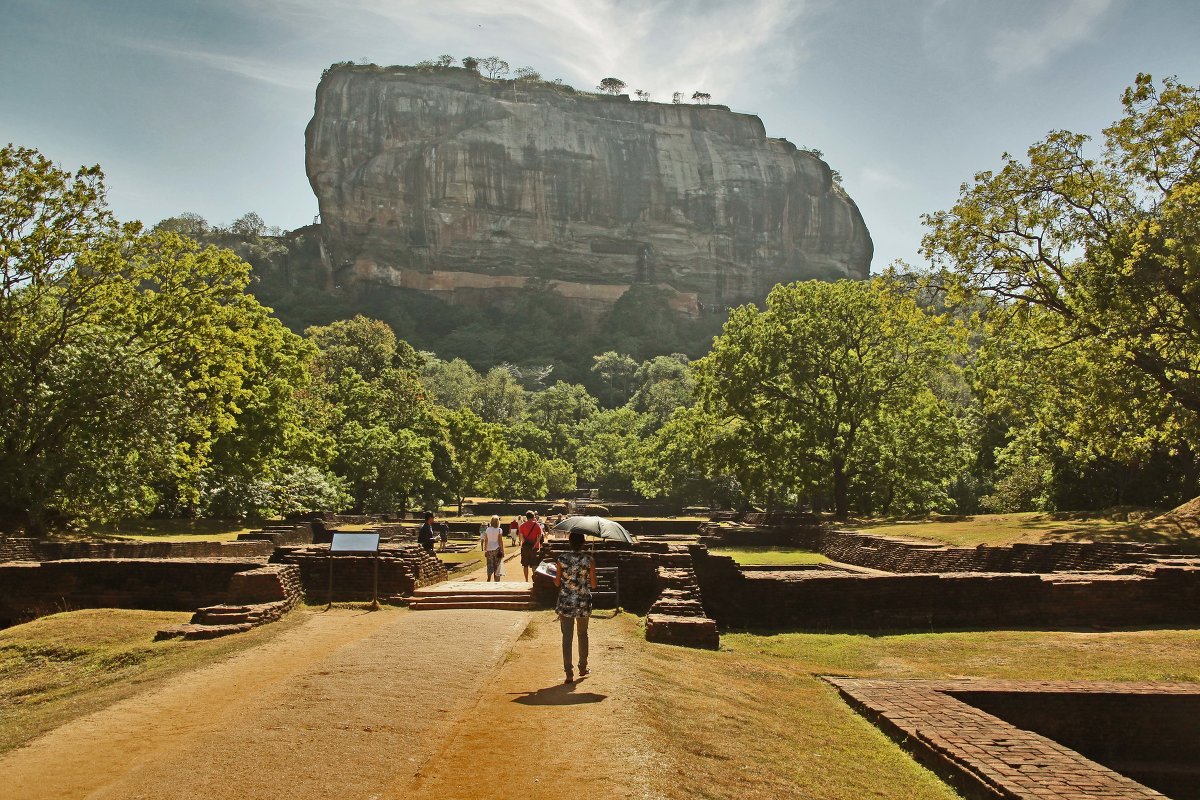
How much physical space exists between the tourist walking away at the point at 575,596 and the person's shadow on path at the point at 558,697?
42 centimetres

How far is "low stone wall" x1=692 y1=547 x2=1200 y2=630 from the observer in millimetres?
13742

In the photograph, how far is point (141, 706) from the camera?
24.5 feet

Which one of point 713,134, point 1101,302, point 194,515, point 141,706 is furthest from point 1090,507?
point 713,134

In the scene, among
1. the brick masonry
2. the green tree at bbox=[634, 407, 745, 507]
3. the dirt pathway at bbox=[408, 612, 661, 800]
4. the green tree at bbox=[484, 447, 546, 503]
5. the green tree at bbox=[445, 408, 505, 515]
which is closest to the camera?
the dirt pathway at bbox=[408, 612, 661, 800]

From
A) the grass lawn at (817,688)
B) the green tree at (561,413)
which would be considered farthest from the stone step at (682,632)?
the green tree at (561,413)

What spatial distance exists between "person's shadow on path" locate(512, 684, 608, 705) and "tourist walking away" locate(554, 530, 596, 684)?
423 millimetres

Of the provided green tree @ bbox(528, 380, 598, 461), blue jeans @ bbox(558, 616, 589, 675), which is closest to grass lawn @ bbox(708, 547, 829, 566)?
blue jeans @ bbox(558, 616, 589, 675)

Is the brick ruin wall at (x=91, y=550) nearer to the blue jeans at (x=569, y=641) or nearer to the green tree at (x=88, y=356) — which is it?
the green tree at (x=88, y=356)

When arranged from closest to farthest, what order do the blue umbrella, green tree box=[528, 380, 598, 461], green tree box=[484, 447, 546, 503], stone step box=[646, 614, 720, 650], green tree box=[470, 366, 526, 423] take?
stone step box=[646, 614, 720, 650] → the blue umbrella → green tree box=[484, 447, 546, 503] → green tree box=[528, 380, 598, 461] → green tree box=[470, 366, 526, 423]

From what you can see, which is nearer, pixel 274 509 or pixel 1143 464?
pixel 1143 464

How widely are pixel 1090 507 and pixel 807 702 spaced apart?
27.6 meters

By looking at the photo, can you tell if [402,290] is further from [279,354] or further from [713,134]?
[279,354]

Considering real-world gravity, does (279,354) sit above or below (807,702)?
above

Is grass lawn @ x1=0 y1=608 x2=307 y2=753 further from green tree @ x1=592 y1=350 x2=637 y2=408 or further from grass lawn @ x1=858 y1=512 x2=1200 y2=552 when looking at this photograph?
green tree @ x1=592 y1=350 x2=637 y2=408
